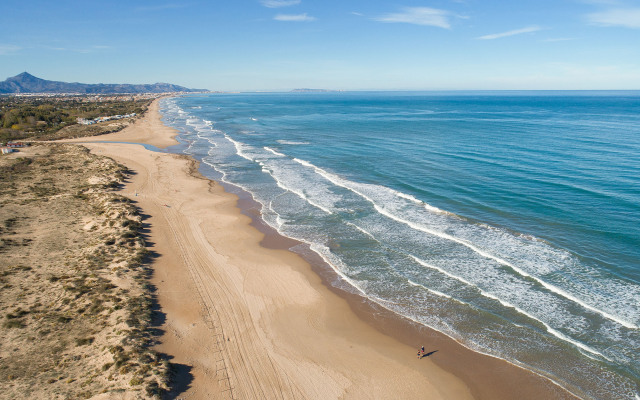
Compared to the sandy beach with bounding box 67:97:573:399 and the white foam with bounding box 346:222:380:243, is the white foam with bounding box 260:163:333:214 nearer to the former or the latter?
the white foam with bounding box 346:222:380:243

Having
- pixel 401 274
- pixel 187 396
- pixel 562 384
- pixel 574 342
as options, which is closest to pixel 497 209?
pixel 401 274

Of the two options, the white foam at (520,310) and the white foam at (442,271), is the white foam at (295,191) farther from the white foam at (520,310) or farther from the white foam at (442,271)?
the white foam at (520,310)

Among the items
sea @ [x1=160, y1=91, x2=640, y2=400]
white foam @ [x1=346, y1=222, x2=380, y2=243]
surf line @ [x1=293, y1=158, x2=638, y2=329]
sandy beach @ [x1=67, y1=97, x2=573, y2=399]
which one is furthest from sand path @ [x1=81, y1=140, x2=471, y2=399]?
surf line @ [x1=293, y1=158, x2=638, y2=329]

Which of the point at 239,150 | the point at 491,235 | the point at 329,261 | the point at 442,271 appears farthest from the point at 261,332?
the point at 239,150

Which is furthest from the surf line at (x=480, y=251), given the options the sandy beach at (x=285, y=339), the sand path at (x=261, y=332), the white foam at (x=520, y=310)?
the sand path at (x=261, y=332)

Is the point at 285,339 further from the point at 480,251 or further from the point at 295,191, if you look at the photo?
the point at 295,191
